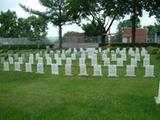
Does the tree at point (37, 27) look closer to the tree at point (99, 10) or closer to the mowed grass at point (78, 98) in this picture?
the tree at point (99, 10)

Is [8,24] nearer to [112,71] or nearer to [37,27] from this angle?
[37,27]

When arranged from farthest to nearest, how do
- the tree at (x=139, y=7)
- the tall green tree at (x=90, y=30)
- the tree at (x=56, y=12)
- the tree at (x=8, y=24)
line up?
1. the tree at (x=8, y=24)
2. the tall green tree at (x=90, y=30)
3. the tree at (x=56, y=12)
4. the tree at (x=139, y=7)

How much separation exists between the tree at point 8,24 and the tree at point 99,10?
20.3 metres

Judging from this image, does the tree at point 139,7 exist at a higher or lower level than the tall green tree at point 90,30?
higher

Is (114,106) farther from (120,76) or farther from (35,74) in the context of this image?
(35,74)

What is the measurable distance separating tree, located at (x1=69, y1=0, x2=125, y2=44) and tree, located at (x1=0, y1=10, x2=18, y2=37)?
20322 mm

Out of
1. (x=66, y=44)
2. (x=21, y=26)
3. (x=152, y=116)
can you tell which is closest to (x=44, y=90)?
(x=152, y=116)

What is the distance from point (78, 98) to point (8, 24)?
67655mm

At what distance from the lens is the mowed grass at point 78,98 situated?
33.1 ft

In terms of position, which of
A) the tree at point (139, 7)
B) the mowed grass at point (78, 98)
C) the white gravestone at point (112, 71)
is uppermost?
the tree at point (139, 7)

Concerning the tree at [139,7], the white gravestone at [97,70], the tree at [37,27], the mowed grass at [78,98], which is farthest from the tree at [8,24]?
the mowed grass at [78,98]

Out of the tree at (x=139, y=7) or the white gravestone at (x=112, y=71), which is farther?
the tree at (x=139, y=7)

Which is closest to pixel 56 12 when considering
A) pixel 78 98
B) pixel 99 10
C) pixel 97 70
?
pixel 99 10

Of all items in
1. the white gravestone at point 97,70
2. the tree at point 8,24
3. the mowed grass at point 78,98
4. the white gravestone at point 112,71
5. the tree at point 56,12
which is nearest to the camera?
the mowed grass at point 78,98
